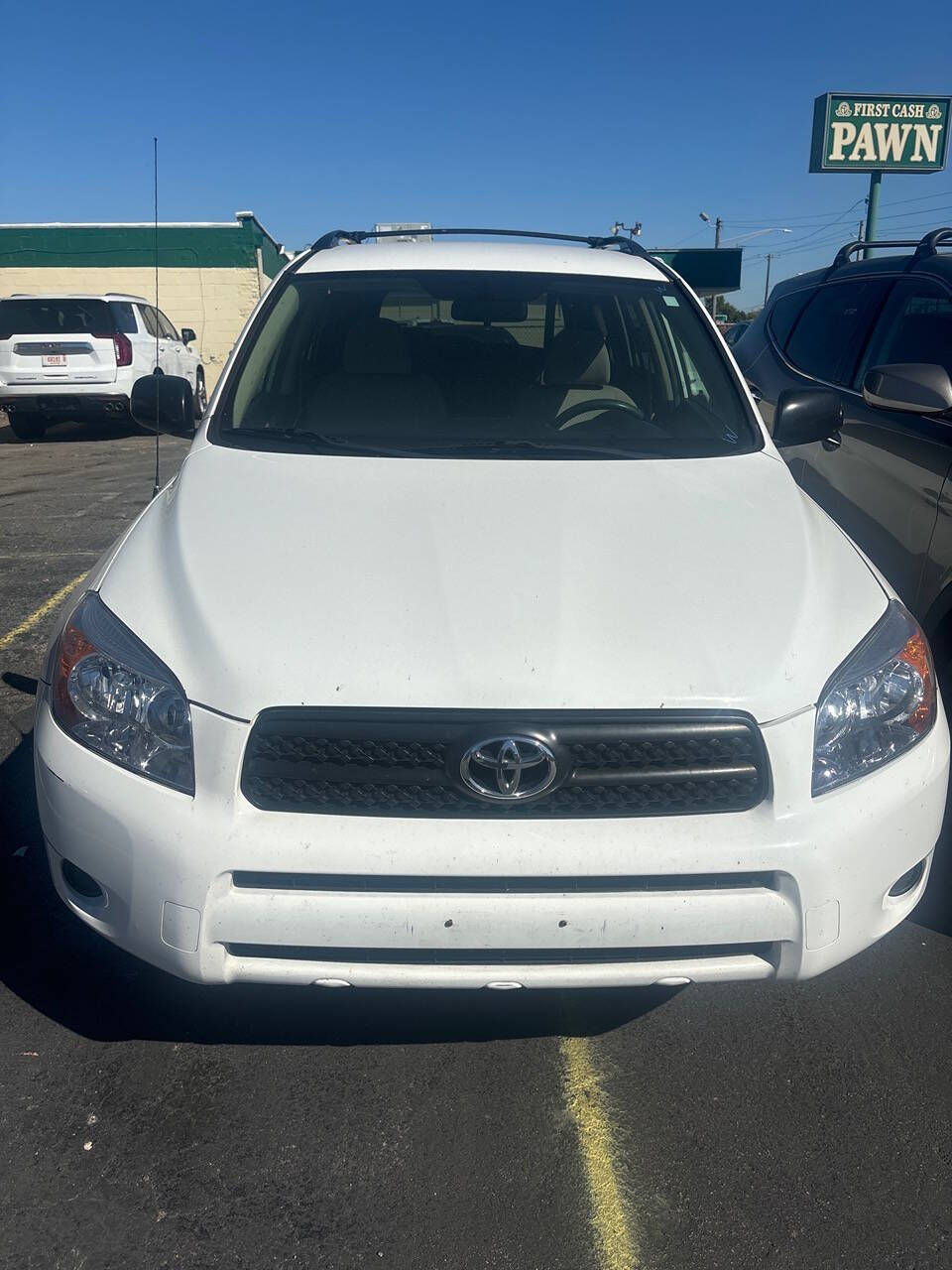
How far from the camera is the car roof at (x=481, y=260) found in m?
3.78

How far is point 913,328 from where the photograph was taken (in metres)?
4.49

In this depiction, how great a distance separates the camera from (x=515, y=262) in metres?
3.80

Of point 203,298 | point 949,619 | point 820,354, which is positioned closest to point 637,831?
point 949,619

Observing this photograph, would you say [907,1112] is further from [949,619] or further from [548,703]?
[949,619]

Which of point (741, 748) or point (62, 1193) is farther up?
point (741, 748)

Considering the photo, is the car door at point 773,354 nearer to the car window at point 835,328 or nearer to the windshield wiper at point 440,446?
the car window at point 835,328

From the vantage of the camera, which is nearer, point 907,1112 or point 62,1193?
point 62,1193

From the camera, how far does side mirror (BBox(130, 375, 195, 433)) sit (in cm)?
360

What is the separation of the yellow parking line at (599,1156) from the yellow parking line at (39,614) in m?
4.05

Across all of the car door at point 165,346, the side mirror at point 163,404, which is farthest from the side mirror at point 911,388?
the car door at point 165,346

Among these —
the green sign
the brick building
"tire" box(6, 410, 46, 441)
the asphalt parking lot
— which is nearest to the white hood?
the asphalt parking lot

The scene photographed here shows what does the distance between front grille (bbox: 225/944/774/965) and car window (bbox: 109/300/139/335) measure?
510 inches

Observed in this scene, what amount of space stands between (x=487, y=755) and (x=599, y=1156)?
35.8 inches

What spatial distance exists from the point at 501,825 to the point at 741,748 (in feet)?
1.62
